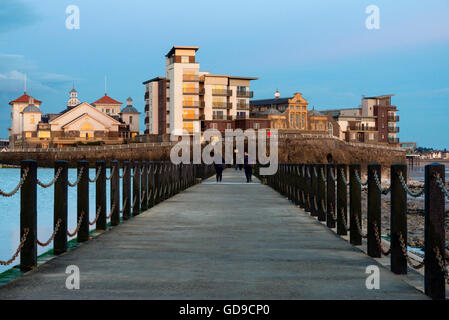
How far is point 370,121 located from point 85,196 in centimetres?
12377

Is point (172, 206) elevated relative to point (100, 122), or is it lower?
lower

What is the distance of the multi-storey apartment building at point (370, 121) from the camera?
405 ft

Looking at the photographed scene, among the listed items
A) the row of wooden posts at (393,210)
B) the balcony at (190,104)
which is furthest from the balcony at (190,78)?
the row of wooden posts at (393,210)

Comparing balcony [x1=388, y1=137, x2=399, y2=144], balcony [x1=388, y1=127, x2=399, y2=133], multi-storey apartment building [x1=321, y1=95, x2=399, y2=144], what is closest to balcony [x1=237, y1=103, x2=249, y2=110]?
multi-storey apartment building [x1=321, y1=95, x2=399, y2=144]

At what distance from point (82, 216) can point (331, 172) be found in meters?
4.77

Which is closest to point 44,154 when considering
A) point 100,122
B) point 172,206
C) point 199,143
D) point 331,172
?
point 100,122

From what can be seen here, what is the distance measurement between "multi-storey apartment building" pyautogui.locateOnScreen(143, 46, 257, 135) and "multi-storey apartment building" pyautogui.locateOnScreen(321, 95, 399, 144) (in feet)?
99.1

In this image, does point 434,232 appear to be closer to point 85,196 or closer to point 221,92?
point 85,196

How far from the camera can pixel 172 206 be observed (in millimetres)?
16547

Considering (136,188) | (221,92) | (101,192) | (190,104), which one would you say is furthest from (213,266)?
(221,92)

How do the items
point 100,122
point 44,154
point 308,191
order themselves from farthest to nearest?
point 100,122, point 44,154, point 308,191

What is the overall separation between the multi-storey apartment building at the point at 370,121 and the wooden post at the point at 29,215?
11799cm

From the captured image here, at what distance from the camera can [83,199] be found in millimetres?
9359
